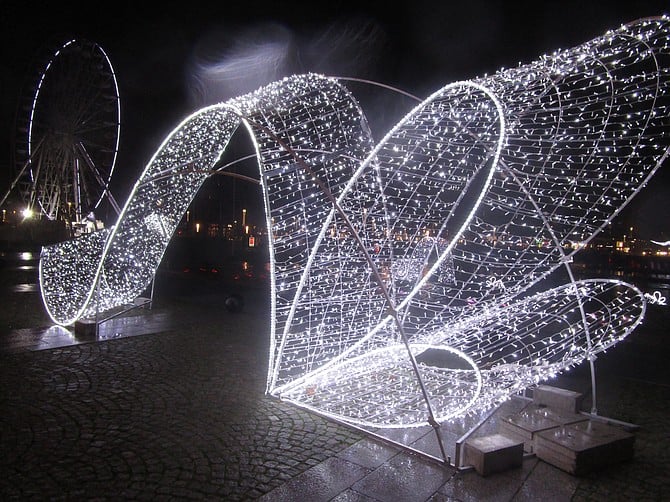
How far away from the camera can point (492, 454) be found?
403cm

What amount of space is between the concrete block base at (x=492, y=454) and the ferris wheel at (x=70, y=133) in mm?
12262

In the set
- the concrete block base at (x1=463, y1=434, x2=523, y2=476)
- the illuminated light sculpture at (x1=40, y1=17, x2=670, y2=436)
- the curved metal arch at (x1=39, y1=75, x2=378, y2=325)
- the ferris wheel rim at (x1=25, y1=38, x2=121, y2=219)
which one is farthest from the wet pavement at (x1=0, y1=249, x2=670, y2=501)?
the ferris wheel rim at (x1=25, y1=38, x2=121, y2=219)

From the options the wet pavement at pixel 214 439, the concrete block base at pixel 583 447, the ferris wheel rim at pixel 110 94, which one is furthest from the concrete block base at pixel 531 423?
the ferris wheel rim at pixel 110 94

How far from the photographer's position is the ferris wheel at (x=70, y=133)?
13.5m

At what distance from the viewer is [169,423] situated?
193 inches

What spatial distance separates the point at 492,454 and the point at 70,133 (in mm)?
13982

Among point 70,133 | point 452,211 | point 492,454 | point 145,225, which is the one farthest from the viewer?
point 70,133

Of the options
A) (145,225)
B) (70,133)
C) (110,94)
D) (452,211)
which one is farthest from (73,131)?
(452,211)

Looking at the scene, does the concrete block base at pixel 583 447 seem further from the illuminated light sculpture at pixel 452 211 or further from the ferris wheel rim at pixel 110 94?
the ferris wheel rim at pixel 110 94

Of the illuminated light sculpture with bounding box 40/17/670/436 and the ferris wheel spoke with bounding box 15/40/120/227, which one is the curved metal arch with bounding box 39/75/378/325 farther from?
the ferris wheel spoke with bounding box 15/40/120/227

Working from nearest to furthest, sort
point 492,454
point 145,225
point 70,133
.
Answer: point 492,454 < point 145,225 < point 70,133

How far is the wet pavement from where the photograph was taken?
3.75 meters

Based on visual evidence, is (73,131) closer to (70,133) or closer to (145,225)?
(70,133)

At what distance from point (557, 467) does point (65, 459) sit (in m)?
4.23
